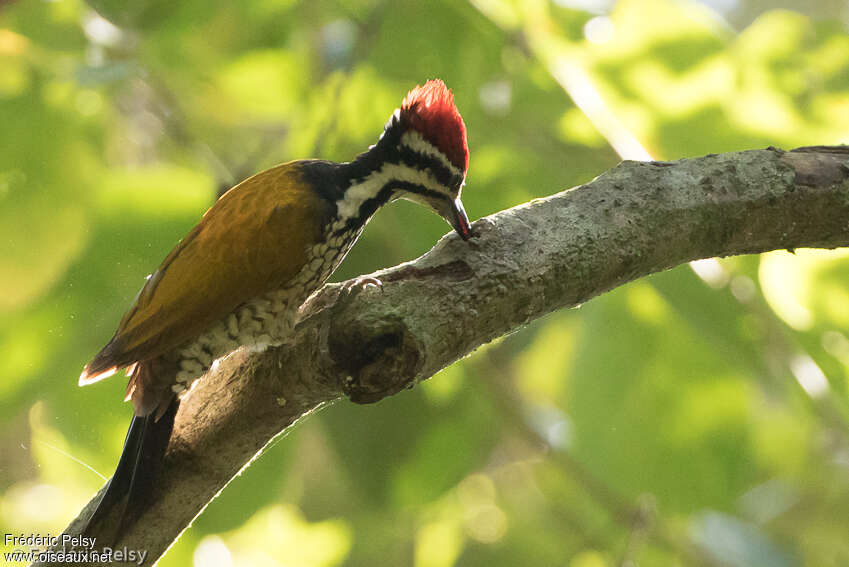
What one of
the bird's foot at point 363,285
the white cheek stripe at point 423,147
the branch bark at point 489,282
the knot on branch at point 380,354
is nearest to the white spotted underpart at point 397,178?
the white cheek stripe at point 423,147

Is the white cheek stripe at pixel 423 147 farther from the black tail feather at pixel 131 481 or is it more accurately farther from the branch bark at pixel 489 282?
the black tail feather at pixel 131 481

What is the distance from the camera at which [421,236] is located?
86.1 inches

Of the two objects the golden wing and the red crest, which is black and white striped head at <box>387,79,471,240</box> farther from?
the golden wing

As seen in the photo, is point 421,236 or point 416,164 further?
point 421,236

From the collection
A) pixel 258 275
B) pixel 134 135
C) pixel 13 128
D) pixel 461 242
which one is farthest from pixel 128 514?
pixel 134 135

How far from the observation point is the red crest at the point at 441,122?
1.88 metres

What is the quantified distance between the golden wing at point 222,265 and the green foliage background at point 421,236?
0.79ft

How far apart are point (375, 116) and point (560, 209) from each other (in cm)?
89

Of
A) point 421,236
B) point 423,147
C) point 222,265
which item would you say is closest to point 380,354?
point 222,265

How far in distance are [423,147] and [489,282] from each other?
1.82 ft

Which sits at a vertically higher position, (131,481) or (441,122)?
(441,122)

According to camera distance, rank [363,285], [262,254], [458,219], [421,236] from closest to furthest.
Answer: [363,285] → [458,219] → [262,254] → [421,236]

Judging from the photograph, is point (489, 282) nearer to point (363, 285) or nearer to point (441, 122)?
point (363, 285)

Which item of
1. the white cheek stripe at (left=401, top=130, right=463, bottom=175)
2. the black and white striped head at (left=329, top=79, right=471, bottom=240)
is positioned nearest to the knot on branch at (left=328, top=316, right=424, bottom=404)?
the black and white striped head at (left=329, top=79, right=471, bottom=240)
